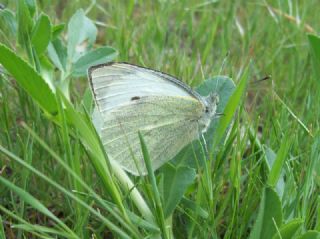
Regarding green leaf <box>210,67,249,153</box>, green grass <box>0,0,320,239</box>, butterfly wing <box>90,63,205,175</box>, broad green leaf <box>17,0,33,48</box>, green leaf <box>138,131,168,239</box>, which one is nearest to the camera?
green leaf <box>138,131,168,239</box>

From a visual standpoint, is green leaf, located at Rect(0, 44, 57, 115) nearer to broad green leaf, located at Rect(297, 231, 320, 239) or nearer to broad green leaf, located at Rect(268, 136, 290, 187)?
broad green leaf, located at Rect(268, 136, 290, 187)

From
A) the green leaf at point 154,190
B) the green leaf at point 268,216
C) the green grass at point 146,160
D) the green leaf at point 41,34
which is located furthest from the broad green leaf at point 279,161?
the green leaf at point 41,34

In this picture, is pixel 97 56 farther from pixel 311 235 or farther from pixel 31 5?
pixel 311 235

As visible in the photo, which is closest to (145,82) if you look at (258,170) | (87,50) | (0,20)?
(87,50)

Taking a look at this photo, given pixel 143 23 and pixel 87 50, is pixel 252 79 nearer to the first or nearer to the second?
pixel 143 23

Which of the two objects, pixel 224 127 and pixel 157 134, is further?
pixel 157 134

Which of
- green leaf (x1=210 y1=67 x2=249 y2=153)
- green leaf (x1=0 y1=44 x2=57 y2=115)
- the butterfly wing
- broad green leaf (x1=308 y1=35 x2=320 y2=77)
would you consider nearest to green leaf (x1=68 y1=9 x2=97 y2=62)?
the butterfly wing

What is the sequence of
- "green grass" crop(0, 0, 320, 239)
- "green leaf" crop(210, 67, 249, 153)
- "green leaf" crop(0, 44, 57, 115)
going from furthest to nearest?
1. "green leaf" crop(210, 67, 249, 153)
2. "green leaf" crop(0, 44, 57, 115)
3. "green grass" crop(0, 0, 320, 239)
